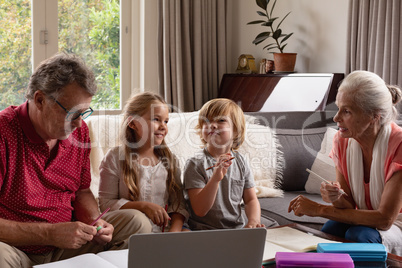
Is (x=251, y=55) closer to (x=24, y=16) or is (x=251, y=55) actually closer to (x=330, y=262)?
(x=24, y=16)

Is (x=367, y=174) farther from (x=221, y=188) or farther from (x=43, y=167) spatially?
(x=43, y=167)

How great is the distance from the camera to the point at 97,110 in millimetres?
3846

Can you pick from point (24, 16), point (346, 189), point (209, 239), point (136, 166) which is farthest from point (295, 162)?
point (24, 16)

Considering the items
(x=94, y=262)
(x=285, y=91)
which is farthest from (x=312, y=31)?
(x=94, y=262)

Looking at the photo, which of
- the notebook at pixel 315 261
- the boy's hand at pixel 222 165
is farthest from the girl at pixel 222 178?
the notebook at pixel 315 261

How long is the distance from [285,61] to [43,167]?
238 cm

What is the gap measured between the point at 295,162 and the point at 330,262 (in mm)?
1545

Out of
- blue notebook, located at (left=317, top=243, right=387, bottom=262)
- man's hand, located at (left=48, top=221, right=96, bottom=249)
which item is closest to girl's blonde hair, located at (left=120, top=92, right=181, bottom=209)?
man's hand, located at (left=48, top=221, right=96, bottom=249)

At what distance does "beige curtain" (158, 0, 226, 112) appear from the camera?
3.95m

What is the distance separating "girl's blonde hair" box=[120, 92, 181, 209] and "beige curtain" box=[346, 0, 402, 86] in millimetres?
1711

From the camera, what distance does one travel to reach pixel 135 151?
1.92 metres

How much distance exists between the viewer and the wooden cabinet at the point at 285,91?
3.28 meters

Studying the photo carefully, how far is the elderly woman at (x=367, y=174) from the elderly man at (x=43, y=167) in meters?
0.77

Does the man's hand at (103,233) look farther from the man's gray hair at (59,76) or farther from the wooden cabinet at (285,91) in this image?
the wooden cabinet at (285,91)
